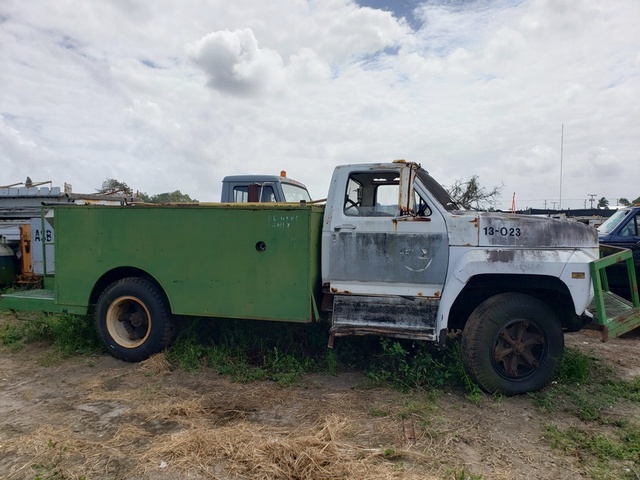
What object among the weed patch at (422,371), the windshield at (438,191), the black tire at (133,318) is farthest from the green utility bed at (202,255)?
the windshield at (438,191)

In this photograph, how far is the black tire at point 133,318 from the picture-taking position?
545 centimetres

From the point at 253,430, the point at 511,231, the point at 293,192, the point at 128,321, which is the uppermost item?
the point at 293,192

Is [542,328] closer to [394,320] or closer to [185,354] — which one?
[394,320]

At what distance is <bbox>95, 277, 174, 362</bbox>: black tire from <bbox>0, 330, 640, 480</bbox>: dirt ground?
11.9 inches

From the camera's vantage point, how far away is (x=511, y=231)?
4.59 metres

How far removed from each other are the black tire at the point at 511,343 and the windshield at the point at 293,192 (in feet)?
15.5

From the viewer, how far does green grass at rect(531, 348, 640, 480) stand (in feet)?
11.0

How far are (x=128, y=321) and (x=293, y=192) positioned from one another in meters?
4.38

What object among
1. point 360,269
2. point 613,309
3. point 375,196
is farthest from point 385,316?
point 613,309

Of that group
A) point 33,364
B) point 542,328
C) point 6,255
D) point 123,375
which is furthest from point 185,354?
point 6,255

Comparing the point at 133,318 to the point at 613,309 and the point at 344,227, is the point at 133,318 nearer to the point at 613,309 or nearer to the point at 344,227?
the point at 344,227

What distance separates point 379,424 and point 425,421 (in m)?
0.39

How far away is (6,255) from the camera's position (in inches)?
372

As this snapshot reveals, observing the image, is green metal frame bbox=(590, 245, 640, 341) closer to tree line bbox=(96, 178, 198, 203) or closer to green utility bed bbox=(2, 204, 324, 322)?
green utility bed bbox=(2, 204, 324, 322)
